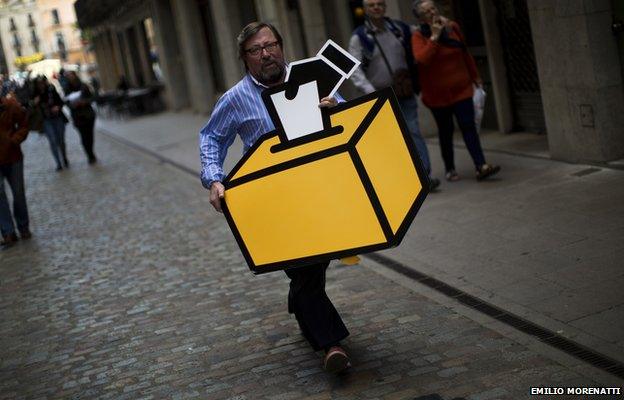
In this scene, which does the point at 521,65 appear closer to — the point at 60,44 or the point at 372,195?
the point at 372,195

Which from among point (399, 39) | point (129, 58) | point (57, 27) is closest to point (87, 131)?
point (399, 39)

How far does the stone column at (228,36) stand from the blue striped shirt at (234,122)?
776 inches

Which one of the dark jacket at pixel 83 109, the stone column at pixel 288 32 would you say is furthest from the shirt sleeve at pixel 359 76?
the dark jacket at pixel 83 109

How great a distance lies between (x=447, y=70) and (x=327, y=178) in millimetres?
5122

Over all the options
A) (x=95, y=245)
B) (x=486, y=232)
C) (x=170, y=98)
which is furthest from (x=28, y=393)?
(x=170, y=98)

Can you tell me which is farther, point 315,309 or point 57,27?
point 57,27

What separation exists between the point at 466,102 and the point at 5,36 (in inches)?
4814

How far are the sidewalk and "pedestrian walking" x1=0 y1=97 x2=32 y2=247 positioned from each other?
466 cm

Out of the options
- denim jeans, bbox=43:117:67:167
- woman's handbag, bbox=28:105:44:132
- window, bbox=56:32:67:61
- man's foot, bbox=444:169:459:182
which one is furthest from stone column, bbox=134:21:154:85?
window, bbox=56:32:67:61

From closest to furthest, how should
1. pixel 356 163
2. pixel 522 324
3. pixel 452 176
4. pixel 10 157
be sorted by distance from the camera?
pixel 356 163 → pixel 522 324 → pixel 452 176 → pixel 10 157

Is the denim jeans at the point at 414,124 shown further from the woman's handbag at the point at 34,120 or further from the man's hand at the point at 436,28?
the woman's handbag at the point at 34,120

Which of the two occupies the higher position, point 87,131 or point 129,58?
point 129,58

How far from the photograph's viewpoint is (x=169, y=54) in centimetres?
3422

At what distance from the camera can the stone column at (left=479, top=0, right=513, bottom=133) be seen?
12.8 meters
